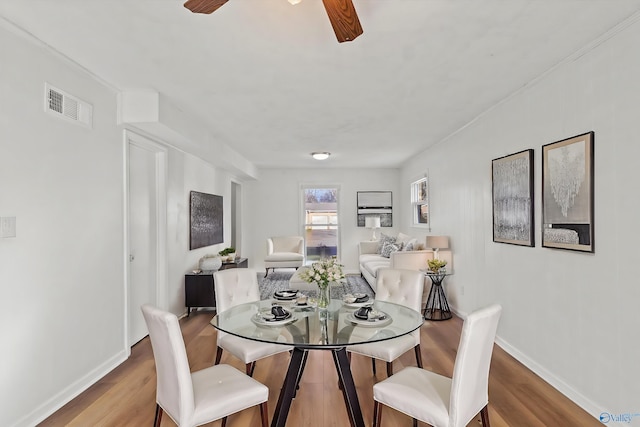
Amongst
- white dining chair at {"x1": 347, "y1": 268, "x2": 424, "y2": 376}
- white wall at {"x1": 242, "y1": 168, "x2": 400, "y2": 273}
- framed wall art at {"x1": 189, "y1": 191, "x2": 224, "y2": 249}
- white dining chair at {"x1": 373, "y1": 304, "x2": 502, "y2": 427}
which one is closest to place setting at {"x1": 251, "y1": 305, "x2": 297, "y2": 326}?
white dining chair at {"x1": 347, "y1": 268, "x2": 424, "y2": 376}

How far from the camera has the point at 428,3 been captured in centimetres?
196

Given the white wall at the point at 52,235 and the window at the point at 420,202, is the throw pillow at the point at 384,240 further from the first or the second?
the white wall at the point at 52,235

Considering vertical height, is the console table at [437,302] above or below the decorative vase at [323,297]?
below

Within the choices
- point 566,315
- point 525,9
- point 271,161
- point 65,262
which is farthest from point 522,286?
point 271,161

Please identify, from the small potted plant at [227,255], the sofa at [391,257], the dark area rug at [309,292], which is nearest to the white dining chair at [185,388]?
the sofa at [391,257]

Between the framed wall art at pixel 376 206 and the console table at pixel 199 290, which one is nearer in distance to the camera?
the console table at pixel 199 290

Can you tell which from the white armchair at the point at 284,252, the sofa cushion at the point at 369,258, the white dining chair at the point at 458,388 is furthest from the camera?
the white armchair at the point at 284,252

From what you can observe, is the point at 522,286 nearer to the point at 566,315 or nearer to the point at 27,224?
the point at 566,315

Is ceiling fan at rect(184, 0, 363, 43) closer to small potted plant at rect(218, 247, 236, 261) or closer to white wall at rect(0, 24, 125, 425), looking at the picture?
white wall at rect(0, 24, 125, 425)

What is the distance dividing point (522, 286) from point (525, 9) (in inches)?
90.8

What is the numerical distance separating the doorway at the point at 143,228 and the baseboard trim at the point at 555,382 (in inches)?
143

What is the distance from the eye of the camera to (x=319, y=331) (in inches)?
84.9

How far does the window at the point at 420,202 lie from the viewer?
6520 millimetres

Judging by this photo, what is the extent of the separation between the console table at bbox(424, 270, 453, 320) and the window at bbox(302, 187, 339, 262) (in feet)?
12.1
